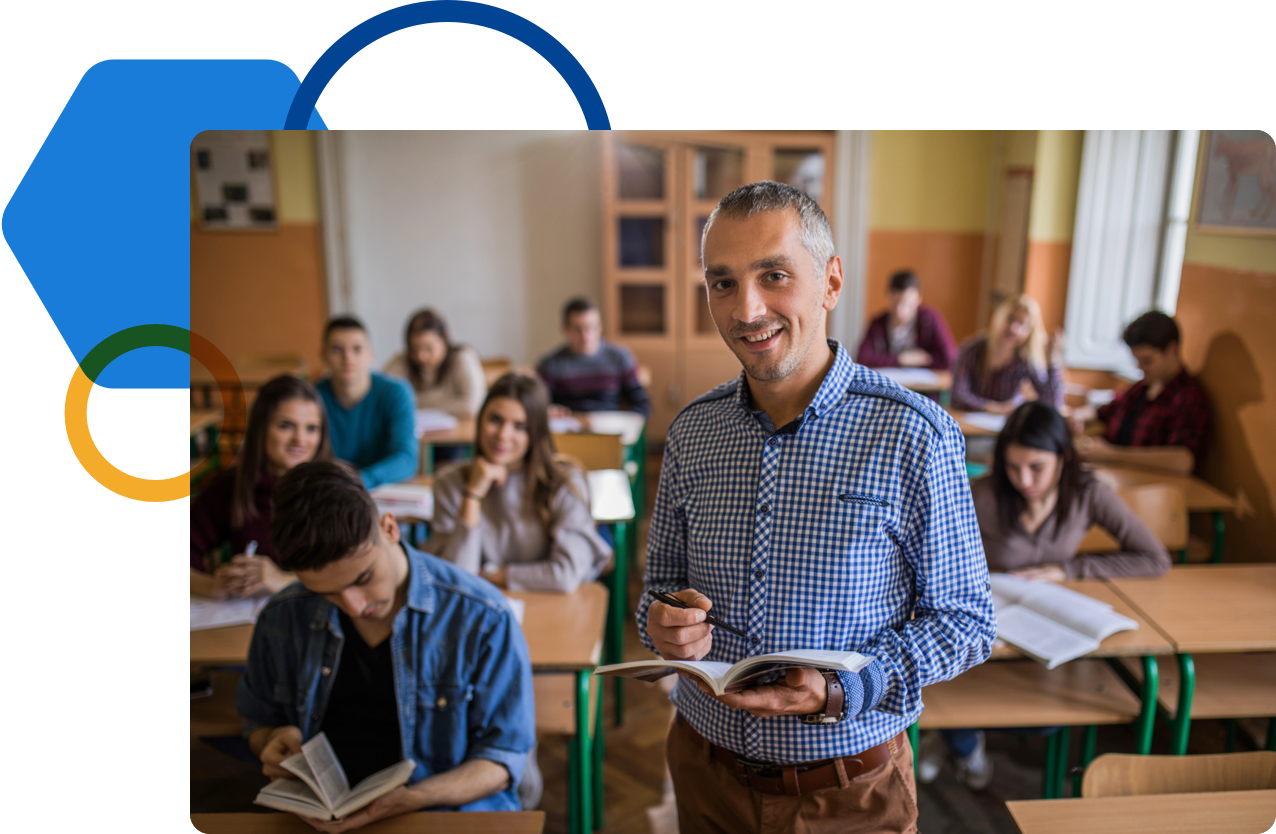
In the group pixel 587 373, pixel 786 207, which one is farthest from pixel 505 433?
pixel 587 373

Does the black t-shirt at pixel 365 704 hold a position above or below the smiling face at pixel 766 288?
below

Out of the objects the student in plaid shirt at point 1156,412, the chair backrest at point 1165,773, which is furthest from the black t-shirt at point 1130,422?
the chair backrest at point 1165,773

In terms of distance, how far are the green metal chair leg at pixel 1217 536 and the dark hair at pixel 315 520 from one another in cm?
175

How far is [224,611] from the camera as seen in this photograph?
180 cm

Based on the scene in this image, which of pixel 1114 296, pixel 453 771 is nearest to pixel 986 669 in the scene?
pixel 1114 296

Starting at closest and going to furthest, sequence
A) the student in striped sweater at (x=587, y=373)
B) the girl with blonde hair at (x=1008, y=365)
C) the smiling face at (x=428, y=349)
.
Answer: the girl with blonde hair at (x=1008, y=365) < the smiling face at (x=428, y=349) < the student in striped sweater at (x=587, y=373)

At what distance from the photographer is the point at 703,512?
3.99ft

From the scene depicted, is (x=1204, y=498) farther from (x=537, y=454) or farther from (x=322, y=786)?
(x=322, y=786)

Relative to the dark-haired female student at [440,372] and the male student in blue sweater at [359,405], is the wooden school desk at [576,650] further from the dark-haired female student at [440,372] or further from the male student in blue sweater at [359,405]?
the dark-haired female student at [440,372]

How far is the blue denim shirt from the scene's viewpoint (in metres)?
1.44

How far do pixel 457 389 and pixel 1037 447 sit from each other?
269 centimetres

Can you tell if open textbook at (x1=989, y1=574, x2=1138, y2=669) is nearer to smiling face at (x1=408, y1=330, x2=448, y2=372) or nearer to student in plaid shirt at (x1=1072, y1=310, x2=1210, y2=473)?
student in plaid shirt at (x1=1072, y1=310, x2=1210, y2=473)

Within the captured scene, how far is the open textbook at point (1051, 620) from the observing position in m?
1.71

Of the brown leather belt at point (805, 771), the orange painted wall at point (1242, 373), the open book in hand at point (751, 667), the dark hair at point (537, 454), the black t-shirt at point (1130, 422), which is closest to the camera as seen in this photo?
the open book in hand at point (751, 667)
